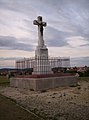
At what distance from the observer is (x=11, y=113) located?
10609 mm

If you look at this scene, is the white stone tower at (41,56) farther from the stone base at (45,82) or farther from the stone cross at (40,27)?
the stone base at (45,82)

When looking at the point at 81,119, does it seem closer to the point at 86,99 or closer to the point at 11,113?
the point at 11,113

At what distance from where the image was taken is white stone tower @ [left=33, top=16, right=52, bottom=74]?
2445 centimetres

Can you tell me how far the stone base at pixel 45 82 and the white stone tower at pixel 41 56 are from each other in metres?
2.04

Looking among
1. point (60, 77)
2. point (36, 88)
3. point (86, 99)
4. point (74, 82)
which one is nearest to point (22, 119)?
point (86, 99)

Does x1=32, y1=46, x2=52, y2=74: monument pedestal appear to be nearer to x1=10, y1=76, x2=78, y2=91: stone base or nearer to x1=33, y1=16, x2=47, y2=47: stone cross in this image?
x1=33, y1=16, x2=47, y2=47: stone cross

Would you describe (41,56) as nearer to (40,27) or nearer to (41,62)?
(41,62)

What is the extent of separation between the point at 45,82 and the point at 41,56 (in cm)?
469

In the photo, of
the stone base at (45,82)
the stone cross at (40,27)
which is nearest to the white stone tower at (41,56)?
the stone cross at (40,27)

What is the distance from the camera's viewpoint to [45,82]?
21219 mm

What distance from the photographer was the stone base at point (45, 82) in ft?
68.3

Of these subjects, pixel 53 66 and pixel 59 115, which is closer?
pixel 59 115

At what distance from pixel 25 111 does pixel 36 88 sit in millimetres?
9666

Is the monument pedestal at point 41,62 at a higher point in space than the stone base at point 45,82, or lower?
higher
